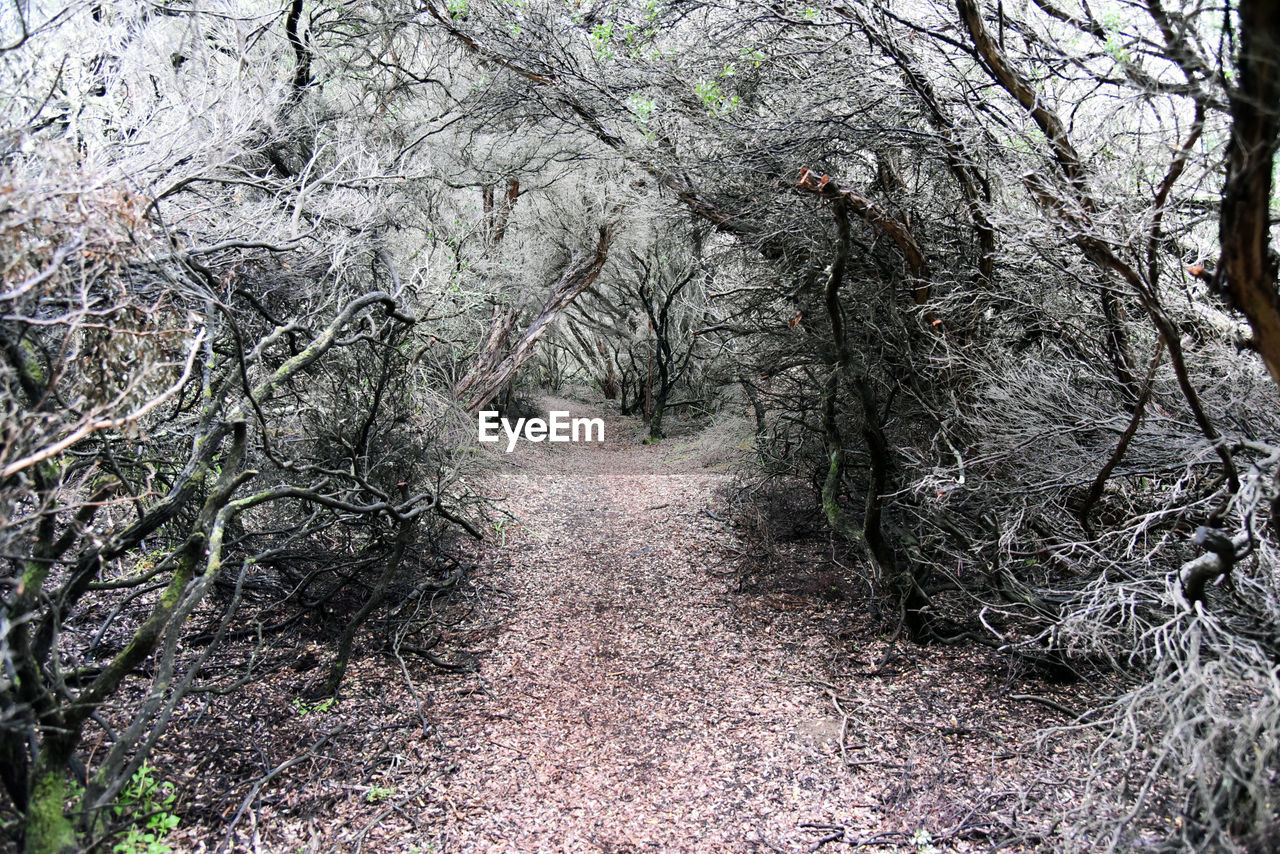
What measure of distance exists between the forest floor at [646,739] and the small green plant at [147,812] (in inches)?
4.4

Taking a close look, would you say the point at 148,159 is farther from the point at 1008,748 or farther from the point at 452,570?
the point at 1008,748

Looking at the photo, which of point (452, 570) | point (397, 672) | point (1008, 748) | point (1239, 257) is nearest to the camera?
point (1239, 257)

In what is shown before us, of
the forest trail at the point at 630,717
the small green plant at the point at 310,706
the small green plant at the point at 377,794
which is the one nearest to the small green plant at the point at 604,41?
the forest trail at the point at 630,717

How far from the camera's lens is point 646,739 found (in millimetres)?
4496

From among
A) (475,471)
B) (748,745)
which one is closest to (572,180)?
(475,471)

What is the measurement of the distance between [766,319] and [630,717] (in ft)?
13.4

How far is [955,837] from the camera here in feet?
10.9

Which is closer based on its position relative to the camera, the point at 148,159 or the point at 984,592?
the point at 148,159

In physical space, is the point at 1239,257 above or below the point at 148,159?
below

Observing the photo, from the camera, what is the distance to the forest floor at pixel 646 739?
3.50m

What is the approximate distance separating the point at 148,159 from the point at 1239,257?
14.7ft

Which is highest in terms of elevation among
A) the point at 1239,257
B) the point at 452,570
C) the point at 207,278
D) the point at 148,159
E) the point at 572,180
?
the point at 572,180

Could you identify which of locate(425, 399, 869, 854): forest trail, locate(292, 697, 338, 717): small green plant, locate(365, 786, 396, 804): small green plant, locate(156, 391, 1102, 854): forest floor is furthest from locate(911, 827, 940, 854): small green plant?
locate(292, 697, 338, 717): small green plant

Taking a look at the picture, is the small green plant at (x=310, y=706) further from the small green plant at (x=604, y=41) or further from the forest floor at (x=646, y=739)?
the small green plant at (x=604, y=41)
